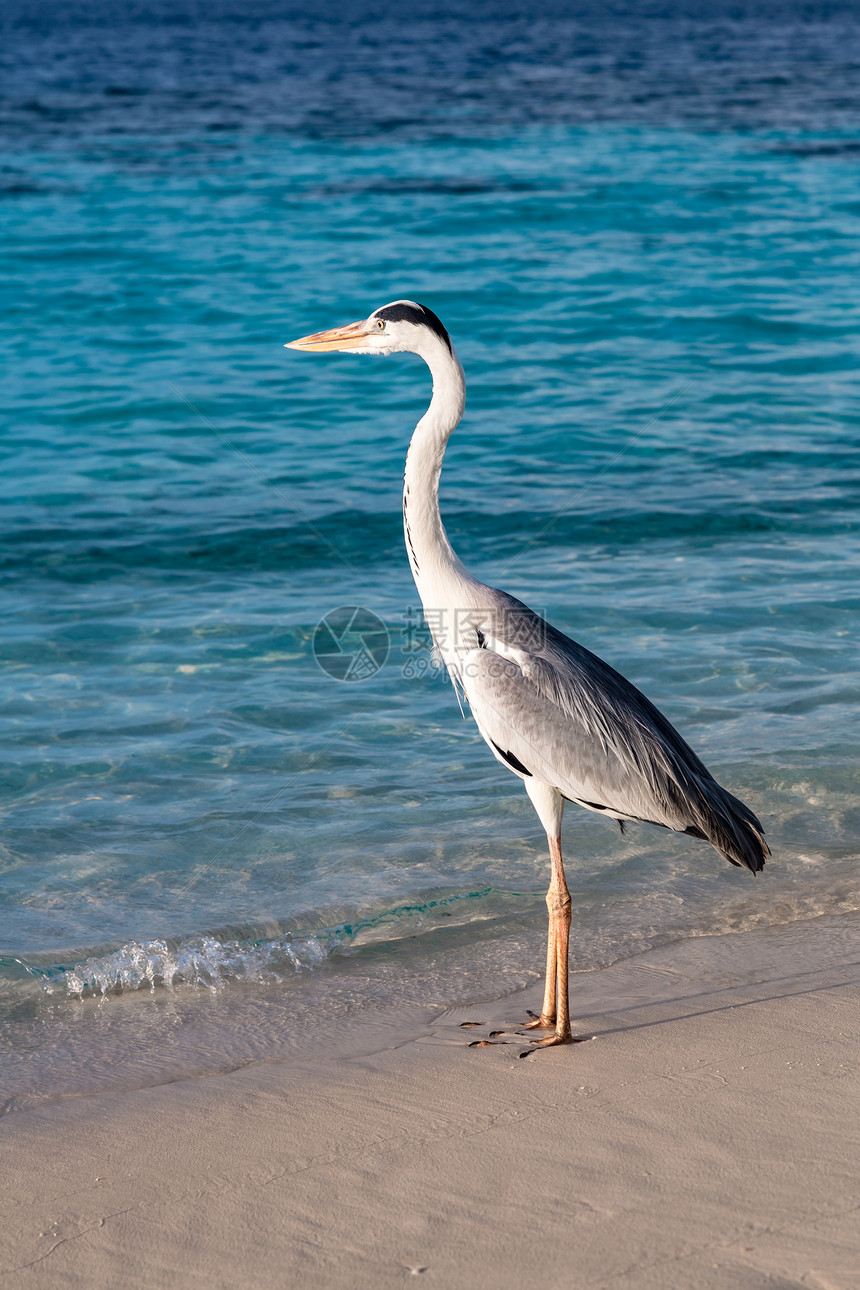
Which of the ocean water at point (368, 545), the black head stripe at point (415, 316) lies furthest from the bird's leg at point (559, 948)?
the black head stripe at point (415, 316)

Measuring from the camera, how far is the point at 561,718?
14.9 ft

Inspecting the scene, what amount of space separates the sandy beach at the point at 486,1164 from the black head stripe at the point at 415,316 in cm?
256

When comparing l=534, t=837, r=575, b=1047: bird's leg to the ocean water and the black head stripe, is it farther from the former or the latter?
the black head stripe

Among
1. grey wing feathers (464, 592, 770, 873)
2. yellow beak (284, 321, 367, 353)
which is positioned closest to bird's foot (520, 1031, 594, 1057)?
grey wing feathers (464, 592, 770, 873)

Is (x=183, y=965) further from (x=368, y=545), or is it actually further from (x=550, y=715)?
(x=368, y=545)

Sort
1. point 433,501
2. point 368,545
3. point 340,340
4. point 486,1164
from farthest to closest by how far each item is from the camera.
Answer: point 368,545
point 340,340
point 433,501
point 486,1164

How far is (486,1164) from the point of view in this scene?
11.2 ft

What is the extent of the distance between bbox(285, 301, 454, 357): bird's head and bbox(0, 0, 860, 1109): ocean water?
2282 millimetres

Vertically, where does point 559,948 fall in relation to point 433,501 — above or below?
below

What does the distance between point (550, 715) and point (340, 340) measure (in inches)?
70.7

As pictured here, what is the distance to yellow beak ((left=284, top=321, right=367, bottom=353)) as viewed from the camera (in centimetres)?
504

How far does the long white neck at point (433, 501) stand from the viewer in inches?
186

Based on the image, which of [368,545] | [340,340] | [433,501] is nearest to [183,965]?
[433,501]

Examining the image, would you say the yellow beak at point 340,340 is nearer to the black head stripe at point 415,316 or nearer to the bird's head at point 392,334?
the bird's head at point 392,334
